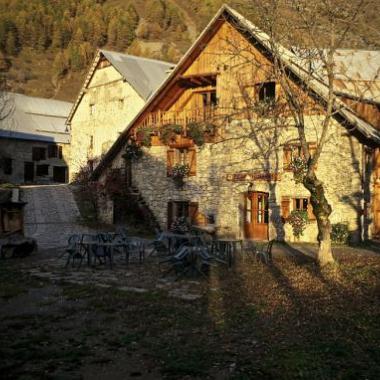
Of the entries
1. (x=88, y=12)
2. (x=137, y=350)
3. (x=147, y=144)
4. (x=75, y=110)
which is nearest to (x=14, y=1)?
(x=88, y=12)

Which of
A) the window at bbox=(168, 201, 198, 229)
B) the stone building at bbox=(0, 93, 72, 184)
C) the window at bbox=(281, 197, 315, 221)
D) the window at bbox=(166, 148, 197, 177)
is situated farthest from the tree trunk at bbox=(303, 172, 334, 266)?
the stone building at bbox=(0, 93, 72, 184)

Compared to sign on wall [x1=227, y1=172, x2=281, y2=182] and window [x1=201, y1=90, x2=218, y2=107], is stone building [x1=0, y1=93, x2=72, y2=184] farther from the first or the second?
sign on wall [x1=227, y1=172, x2=281, y2=182]

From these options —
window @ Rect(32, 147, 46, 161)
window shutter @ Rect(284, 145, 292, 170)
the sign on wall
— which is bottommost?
the sign on wall

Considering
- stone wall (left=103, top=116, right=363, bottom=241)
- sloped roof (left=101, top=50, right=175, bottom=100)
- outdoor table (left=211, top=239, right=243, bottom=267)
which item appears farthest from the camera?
→ sloped roof (left=101, top=50, right=175, bottom=100)

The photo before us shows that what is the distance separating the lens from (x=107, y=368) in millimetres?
5941

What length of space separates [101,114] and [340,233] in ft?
74.8

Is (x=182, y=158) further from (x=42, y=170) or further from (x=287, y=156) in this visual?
(x=42, y=170)

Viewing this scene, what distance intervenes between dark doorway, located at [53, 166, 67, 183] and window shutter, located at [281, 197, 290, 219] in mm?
28638

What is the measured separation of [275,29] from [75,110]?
28273mm

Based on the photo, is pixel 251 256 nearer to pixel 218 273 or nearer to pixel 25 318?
pixel 218 273

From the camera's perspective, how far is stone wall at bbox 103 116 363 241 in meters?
19.0

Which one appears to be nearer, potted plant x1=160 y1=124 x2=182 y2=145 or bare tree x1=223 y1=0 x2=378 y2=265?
bare tree x1=223 y1=0 x2=378 y2=265

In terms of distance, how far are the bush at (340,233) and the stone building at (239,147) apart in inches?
15.0

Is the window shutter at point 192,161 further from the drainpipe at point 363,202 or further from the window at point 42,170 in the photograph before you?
the window at point 42,170
